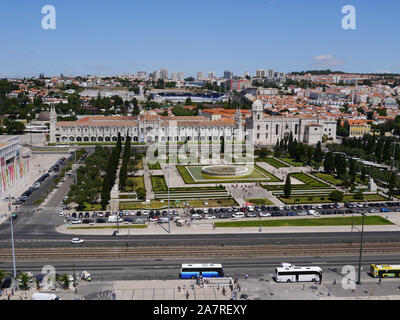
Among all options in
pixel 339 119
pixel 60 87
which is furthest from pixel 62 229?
pixel 60 87

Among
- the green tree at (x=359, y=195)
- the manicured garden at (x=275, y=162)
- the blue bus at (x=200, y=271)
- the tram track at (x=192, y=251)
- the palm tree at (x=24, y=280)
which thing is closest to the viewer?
the palm tree at (x=24, y=280)

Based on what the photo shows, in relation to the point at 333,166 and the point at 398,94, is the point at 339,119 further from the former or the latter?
the point at 398,94

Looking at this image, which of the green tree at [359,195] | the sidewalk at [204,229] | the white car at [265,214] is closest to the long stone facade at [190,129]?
the green tree at [359,195]

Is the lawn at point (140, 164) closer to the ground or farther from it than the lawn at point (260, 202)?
farther from it

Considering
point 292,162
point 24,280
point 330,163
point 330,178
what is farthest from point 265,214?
point 292,162

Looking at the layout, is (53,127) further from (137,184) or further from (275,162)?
(275,162)

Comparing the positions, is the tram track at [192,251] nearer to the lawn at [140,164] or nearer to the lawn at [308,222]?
the lawn at [308,222]

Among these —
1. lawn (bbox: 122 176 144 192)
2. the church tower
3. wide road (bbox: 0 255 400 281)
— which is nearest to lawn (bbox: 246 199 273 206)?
wide road (bbox: 0 255 400 281)
